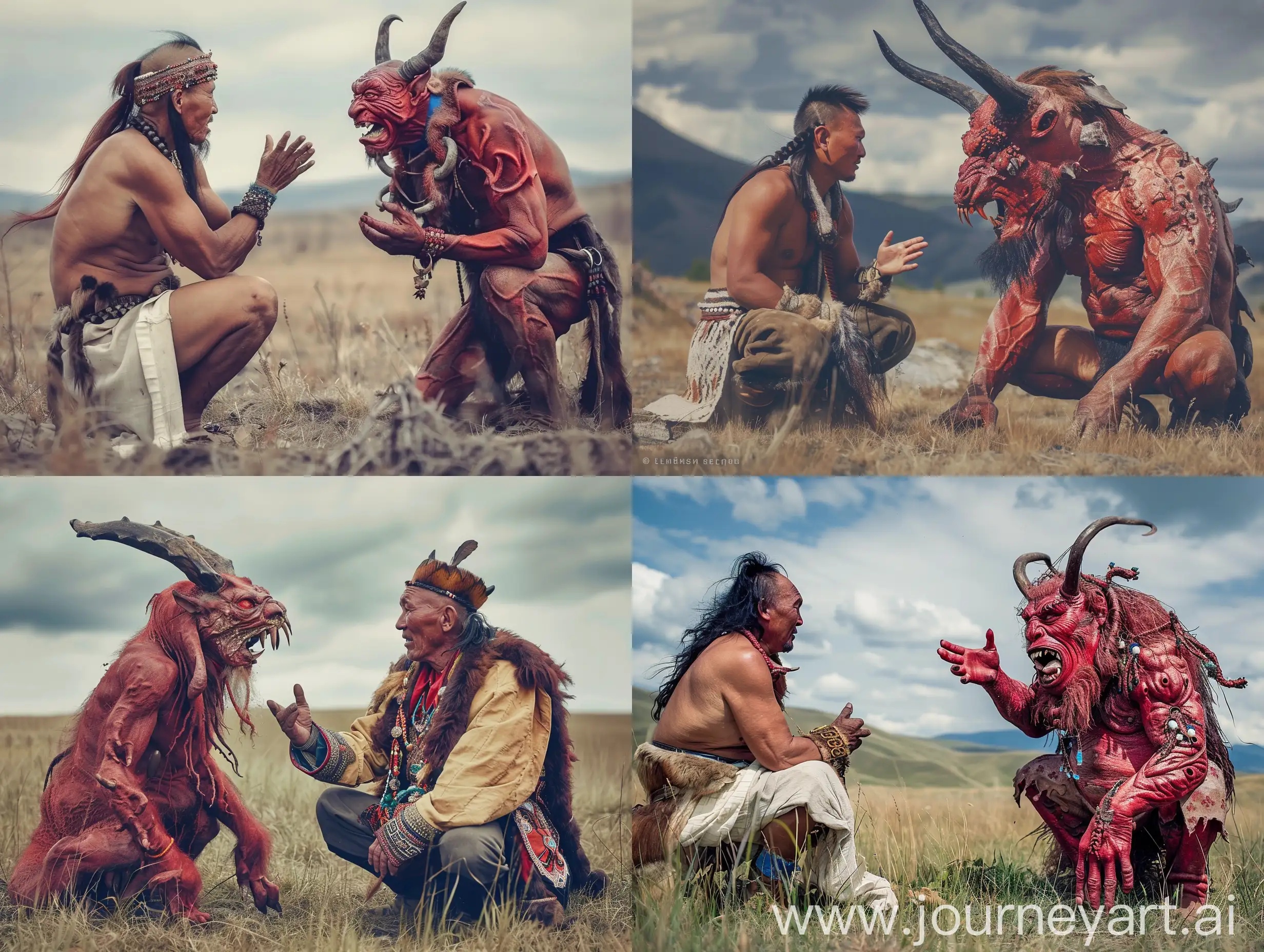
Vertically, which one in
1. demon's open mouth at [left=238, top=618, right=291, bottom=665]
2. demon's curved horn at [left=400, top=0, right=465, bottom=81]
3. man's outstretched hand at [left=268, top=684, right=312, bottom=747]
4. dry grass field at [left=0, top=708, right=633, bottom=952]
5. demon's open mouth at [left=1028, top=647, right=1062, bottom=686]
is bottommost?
dry grass field at [left=0, top=708, right=633, bottom=952]

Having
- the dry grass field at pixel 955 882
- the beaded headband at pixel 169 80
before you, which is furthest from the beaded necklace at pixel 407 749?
the beaded headband at pixel 169 80

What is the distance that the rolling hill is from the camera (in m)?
6.37

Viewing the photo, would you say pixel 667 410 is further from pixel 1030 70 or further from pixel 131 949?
pixel 131 949

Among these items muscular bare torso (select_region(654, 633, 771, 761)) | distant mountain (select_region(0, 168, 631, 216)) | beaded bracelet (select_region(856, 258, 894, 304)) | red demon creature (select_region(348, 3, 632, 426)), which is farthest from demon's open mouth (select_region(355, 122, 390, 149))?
muscular bare torso (select_region(654, 633, 771, 761))

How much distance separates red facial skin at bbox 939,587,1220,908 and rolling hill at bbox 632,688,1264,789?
139cm

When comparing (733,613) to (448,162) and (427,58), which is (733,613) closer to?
(448,162)

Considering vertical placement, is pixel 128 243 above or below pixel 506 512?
above

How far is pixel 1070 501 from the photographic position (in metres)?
6.27

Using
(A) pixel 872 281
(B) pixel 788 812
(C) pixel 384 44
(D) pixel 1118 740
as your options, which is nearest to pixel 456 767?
(B) pixel 788 812

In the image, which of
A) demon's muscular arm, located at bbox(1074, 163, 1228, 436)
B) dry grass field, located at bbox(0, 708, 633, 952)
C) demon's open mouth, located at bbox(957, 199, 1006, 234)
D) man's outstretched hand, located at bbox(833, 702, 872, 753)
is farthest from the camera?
demon's open mouth, located at bbox(957, 199, 1006, 234)

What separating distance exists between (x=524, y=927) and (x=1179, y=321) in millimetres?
4009

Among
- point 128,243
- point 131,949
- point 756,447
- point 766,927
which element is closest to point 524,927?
point 766,927

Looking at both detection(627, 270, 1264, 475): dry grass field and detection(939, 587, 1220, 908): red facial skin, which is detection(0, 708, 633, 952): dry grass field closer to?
detection(627, 270, 1264, 475): dry grass field

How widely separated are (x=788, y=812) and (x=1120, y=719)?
131 centimetres
